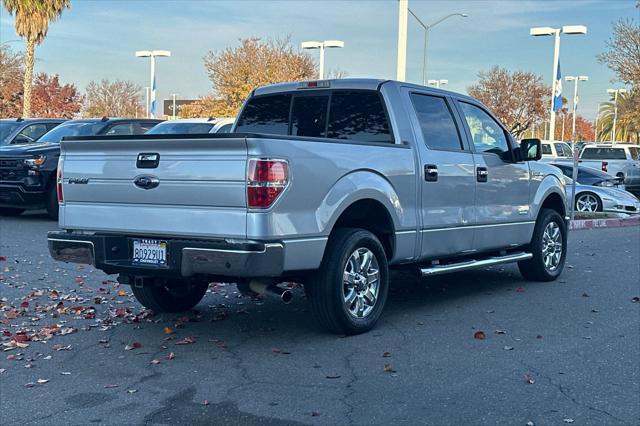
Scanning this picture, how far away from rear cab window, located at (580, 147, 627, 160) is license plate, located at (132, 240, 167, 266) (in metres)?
24.9

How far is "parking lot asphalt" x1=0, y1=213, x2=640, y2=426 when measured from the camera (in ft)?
15.8

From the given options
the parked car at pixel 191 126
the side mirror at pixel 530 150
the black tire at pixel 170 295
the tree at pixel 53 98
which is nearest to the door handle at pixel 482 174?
the side mirror at pixel 530 150

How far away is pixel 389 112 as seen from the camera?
7270 millimetres

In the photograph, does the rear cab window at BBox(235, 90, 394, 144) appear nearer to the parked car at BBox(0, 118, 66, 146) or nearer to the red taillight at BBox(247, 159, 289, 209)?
the red taillight at BBox(247, 159, 289, 209)

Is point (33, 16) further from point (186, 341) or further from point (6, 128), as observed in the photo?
point (186, 341)

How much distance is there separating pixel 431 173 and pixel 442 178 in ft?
0.69

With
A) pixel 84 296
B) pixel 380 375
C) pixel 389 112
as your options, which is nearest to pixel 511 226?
pixel 389 112

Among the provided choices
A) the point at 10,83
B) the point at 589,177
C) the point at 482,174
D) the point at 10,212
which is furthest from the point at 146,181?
→ the point at 10,83

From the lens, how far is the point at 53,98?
182ft

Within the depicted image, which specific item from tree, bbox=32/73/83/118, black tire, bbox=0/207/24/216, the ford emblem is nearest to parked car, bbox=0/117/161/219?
black tire, bbox=0/207/24/216

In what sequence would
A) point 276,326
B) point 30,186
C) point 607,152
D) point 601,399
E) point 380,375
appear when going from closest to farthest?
point 601,399, point 380,375, point 276,326, point 30,186, point 607,152

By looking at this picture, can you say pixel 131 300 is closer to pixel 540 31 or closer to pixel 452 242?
pixel 452 242

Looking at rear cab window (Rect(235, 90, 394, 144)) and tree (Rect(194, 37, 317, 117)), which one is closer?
rear cab window (Rect(235, 90, 394, 144))

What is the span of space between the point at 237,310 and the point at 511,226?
312 cm
